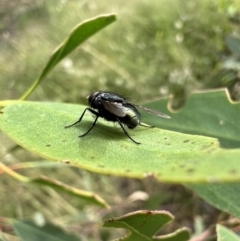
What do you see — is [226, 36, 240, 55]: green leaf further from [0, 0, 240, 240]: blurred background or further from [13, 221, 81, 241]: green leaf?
[13, 221, 81, 241]: green leaf

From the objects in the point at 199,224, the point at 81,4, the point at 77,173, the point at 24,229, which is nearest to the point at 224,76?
the point at 199,224

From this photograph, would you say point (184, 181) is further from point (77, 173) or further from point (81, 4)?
point (81, 4)

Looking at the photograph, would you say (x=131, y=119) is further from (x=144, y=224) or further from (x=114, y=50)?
(x=114, y=50)

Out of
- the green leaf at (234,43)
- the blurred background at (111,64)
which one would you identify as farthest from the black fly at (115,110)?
the blurred background at (111,64)

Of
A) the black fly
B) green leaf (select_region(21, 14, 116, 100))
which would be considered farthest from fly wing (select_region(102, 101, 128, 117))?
green leaf (select_region(21, 14, 116, 100))

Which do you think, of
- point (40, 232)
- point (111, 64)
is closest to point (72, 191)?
point (40, 232)
